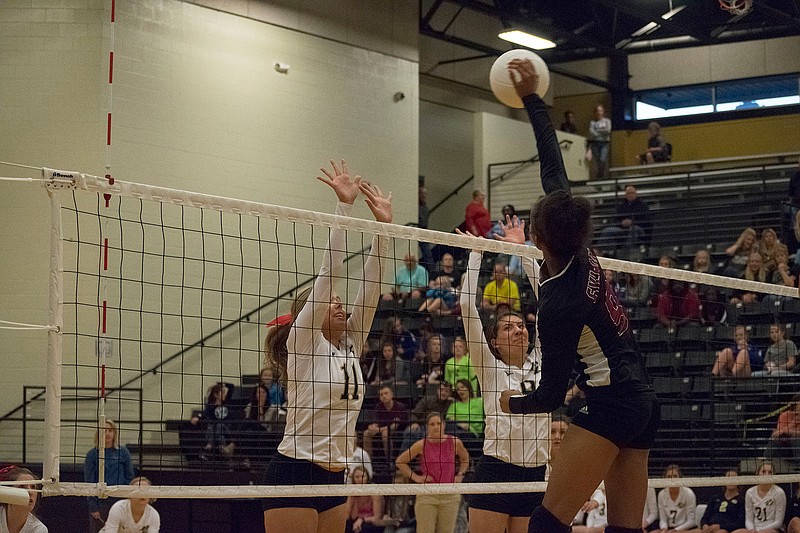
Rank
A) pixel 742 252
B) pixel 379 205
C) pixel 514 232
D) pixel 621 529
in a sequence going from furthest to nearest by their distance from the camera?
pixel 742 252, pixel 514 232, pixel 379 205, pixel 621 529

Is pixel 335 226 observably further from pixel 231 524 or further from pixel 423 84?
pixel 423 84

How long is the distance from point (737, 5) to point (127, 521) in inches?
537

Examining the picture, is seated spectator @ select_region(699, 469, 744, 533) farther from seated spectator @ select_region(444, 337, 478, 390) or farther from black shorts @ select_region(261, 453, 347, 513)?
black shorts @ select_region(261, 453, 347, 513)

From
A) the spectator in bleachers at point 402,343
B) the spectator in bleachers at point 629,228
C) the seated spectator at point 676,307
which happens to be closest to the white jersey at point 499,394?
the spectator in bleachers at point 402,343

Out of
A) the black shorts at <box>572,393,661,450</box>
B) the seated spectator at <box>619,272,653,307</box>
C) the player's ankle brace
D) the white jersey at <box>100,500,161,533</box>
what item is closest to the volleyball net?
the seated spectator at <box>619,272,653,307</box>

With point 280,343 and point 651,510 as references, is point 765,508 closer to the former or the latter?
point 651,510

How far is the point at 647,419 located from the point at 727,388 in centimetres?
671

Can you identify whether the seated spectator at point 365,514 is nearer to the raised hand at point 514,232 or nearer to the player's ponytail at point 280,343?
the raised hand at point 514,232

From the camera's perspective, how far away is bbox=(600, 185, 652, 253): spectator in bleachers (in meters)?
17.9

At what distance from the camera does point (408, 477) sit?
10.8 metres

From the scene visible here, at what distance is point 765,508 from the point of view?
991 cm

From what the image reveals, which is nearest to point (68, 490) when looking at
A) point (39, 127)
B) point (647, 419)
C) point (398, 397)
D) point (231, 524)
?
point (647, 419)

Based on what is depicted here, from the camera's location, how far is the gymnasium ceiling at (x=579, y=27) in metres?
19.3

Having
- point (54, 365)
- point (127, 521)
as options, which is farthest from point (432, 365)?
point (54, 365)
